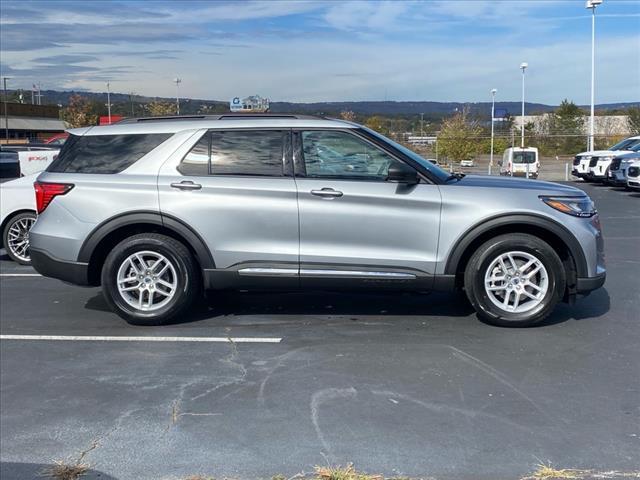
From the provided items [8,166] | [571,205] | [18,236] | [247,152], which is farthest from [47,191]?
[8,166]

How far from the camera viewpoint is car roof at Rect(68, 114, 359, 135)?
21.2ft

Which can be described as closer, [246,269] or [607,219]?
[246,269]

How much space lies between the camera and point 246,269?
6.34 metres

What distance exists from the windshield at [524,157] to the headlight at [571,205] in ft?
90.1

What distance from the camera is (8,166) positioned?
51.8 feet

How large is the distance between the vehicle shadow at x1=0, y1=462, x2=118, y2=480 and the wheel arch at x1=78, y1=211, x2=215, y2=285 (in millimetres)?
2730

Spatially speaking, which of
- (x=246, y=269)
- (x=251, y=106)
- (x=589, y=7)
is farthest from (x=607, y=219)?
(x=589, y=7)

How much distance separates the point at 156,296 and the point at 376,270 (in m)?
1.95

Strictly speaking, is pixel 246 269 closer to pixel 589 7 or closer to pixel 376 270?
pixel 376 270

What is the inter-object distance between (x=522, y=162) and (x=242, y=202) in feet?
93.8

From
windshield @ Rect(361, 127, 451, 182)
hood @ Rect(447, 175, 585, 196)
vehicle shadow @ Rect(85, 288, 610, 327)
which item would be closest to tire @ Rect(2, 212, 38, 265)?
vehicle shadow @ Rect(85, 288, 610, 327)

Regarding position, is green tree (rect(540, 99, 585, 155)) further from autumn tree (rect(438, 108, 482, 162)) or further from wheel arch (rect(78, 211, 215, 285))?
wheel arch (rect(78, 211, 215, 285))

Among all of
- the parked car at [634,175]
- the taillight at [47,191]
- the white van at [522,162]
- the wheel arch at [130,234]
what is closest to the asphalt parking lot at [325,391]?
the wheel arch at [130,234]

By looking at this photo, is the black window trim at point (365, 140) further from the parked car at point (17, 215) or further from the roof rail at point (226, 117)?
the parked car at point (17, 215)
